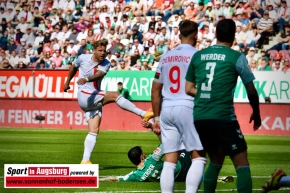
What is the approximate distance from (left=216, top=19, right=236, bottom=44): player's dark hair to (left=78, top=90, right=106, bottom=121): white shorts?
248 inches

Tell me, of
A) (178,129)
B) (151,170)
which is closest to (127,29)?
(151,170)

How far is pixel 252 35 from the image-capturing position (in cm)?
2991

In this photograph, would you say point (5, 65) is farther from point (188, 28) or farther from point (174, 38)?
point (188, 28)

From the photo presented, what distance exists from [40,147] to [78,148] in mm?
1083

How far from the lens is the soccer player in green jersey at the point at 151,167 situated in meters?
11.7

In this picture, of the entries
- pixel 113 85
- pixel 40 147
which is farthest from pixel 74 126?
pixel 40 147

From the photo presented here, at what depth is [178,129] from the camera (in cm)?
877

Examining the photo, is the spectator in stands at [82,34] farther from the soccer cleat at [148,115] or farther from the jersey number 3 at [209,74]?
the jersey number 3 at [209,74]

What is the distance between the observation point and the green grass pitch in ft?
38.1

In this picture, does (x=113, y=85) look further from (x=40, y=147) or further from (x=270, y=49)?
(x=40, y=147)

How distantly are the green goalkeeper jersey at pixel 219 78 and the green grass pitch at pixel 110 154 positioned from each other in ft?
9.91

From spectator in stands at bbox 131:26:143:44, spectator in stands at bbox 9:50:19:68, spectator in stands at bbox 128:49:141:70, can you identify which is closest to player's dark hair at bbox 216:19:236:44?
spectator in stands at bbox 128:49:141:70

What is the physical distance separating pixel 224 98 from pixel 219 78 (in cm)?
23

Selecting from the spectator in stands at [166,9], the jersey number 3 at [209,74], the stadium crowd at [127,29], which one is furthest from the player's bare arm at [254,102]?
the spectator in stands at [166,9]
